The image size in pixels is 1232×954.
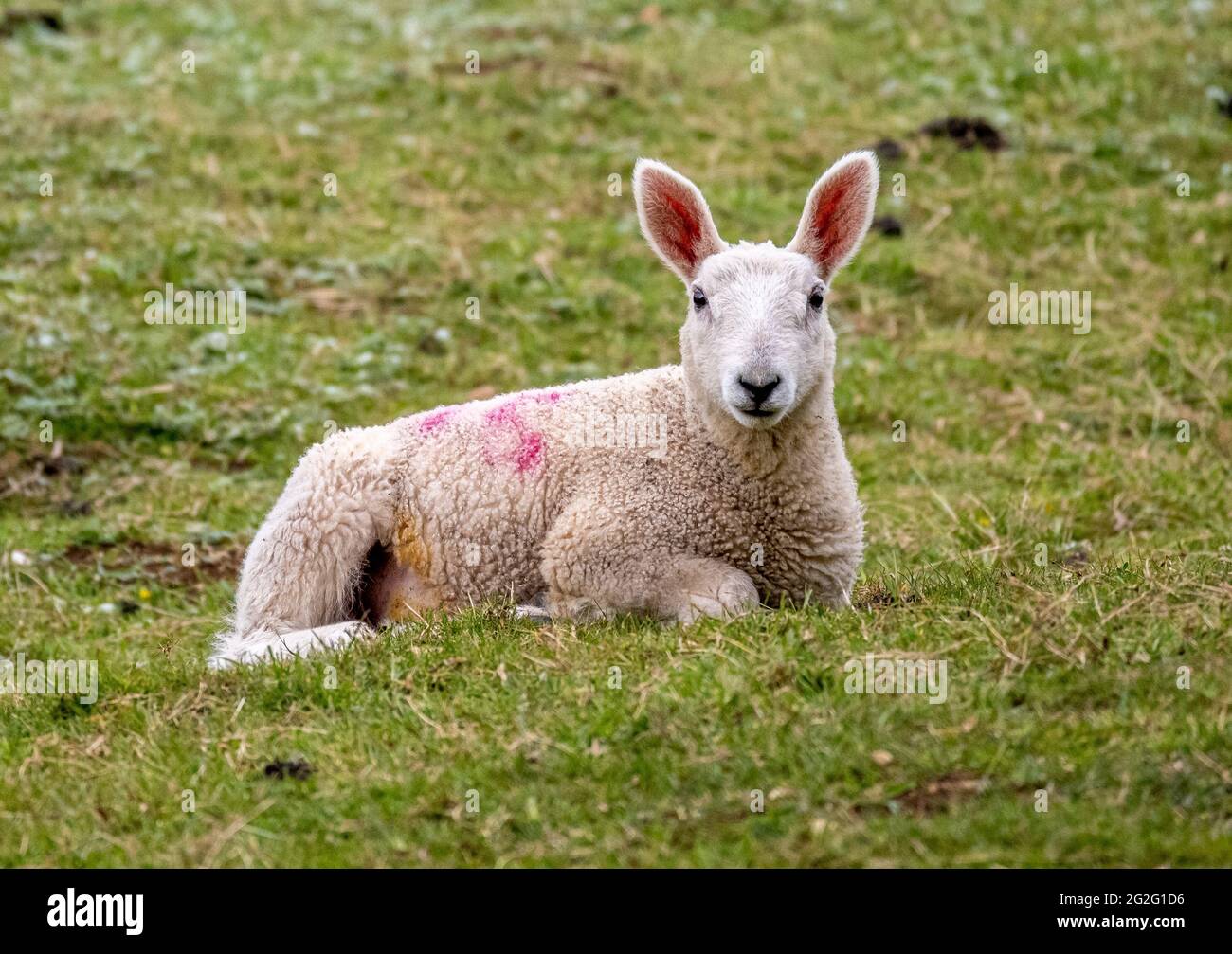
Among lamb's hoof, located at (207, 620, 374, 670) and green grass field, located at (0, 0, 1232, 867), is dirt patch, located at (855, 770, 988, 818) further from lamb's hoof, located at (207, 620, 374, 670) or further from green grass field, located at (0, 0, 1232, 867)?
lamb's hoof, located at (207, 620, 374, 670)

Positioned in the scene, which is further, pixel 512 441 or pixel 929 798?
pixel 512 441

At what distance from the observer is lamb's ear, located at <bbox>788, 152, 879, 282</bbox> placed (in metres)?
6.88

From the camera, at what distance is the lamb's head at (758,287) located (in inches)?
247

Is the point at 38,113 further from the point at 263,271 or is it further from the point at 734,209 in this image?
the point at 734,209

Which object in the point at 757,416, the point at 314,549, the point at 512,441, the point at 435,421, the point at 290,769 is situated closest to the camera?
the point at 290,769

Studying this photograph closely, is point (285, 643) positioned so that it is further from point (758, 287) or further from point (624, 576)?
point (758, 287)

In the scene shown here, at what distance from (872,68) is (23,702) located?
1027 cm

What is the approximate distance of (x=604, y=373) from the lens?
35.2 ft

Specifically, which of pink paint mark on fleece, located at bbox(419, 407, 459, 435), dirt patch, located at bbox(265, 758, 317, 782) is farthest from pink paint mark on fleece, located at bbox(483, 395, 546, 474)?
dirt patch, located at bbox(265, 758, 317, 782)

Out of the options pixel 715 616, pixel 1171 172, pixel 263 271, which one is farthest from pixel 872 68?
pixel 715 616

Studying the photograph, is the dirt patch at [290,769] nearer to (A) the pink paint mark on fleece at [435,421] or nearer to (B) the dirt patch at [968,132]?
(A) the pink paint mark on fleece at [435,421]

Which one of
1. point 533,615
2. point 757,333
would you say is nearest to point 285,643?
point 533,615

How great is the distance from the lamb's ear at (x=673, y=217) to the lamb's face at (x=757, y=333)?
0.54 ft

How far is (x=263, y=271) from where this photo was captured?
11.6 m
